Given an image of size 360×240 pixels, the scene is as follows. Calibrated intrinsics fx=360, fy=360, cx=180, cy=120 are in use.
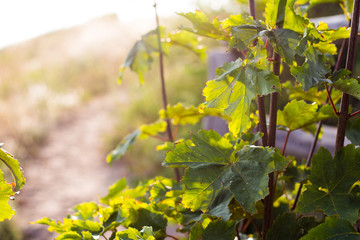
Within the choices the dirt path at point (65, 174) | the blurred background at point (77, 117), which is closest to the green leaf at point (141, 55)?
the blurred background at point (77, 117)

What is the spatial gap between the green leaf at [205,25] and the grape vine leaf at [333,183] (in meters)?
0.29

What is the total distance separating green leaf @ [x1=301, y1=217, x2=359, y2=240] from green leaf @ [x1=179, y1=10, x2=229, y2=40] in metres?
0.39

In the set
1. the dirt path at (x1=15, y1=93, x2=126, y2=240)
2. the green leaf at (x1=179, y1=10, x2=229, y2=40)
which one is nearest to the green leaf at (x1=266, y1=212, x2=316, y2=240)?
the green leaf at (x1=179, y1=10, x2=229, y2=40)

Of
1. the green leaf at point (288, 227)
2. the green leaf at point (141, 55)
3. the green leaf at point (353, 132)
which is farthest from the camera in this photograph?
the green leaf at point (141, 55)

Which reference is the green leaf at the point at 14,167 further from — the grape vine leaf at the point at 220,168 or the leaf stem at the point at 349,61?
the leaf stem at the point at 349,61

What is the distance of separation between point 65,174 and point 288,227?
3.96 m

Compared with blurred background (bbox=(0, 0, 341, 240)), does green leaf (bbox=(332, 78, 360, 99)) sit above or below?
above

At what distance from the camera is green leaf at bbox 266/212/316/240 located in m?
0.65

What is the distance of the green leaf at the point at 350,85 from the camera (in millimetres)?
545

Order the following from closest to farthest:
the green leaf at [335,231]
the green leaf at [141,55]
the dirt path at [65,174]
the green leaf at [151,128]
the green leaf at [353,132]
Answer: the green leaf at [335,231] → the green leaf at [353,132] → the green leaf at [141,55] → the green leaf at [151,128] → the dirt path at [65,174]

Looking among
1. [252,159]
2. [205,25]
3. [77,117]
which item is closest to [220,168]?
[252,159]

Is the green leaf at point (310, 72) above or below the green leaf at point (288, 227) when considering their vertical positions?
above

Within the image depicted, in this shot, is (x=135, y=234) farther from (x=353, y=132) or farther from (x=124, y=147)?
(x=353, y=132)

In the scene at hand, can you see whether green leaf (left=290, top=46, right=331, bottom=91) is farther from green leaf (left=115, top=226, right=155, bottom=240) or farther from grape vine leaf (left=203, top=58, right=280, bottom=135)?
green leaf (left=115, top=226, right=155, bottom=240)
